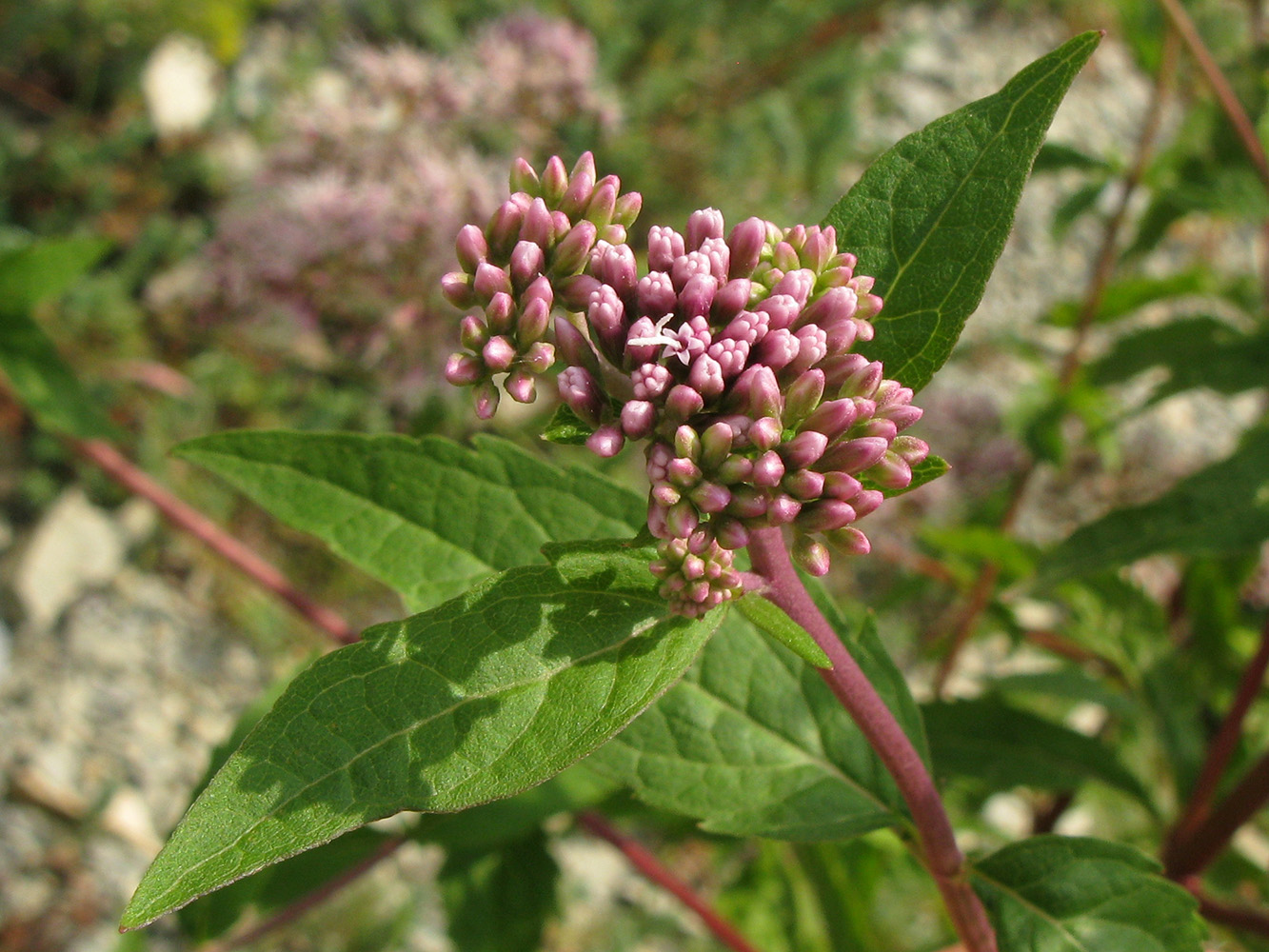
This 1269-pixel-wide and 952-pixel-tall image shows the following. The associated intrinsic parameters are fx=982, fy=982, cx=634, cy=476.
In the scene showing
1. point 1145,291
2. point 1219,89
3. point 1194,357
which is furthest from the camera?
point 1145,291

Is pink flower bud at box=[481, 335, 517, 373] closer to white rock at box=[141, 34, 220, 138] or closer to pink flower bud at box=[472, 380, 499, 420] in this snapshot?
pink flower bud at box=[472, 380, 499, 420]

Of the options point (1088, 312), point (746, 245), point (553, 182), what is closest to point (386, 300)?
point (553, 182)

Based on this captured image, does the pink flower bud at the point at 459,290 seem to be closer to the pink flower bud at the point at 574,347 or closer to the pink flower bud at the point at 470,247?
the pink flower bud at the point at 470,247

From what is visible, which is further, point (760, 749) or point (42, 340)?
point (42, 340)

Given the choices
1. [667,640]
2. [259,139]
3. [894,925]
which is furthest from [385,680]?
[259,139]

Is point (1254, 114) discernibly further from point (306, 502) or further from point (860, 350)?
point (306, 502)

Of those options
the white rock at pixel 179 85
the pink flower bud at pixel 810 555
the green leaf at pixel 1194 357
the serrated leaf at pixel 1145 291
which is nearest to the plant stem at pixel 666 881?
the pink flower bud at pixel 810 555

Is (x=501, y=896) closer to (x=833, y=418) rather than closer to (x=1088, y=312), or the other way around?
(x=833, y=418)
